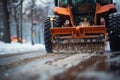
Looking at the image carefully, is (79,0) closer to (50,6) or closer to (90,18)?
(90,18)

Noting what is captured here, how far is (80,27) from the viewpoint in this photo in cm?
1190

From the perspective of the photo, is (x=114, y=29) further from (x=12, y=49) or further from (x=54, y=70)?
(x=12, y=49)

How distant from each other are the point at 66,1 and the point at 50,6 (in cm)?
3034

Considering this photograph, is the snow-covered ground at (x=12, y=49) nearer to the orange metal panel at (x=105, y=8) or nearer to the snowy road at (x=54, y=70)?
the orange metal panel at (x=105, y=8)

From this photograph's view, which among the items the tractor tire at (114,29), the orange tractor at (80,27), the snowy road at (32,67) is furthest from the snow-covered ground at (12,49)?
the snowy road at (32,67)

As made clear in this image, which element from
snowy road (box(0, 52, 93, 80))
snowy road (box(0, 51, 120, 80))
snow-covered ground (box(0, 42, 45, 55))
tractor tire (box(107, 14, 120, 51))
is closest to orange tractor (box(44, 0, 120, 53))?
tractor tire (box(107, 14, 120, 51))

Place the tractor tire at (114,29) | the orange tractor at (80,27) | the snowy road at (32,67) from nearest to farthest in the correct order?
the snowy road at (32,67), the orange tractor at (80,27), the tractor tire at (114,29)

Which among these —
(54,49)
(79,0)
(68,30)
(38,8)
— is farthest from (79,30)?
(38,8)

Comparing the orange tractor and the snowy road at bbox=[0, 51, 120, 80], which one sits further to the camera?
the orange tractor

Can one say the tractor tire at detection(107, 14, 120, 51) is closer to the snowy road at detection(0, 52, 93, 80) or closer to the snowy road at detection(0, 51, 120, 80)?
the snowy road at detection(0, 52, 93, 80)

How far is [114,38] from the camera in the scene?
12734 mm

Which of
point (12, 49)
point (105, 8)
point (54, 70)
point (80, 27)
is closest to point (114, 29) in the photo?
point (105, 8)

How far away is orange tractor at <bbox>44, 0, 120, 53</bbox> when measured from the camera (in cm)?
1171

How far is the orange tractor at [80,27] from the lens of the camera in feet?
38.4
